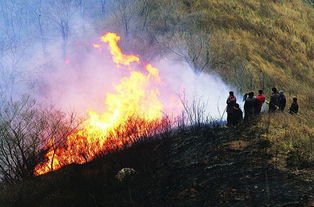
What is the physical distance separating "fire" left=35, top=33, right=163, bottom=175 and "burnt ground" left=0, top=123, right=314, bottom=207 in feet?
15.6

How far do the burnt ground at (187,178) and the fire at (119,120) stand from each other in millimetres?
4752

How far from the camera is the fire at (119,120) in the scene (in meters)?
26.3

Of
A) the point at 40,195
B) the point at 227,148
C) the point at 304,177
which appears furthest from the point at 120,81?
the point at 304,177

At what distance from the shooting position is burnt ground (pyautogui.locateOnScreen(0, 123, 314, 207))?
1288cm

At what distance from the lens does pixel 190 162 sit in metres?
16.2

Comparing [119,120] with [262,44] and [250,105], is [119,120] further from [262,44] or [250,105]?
[262,44]

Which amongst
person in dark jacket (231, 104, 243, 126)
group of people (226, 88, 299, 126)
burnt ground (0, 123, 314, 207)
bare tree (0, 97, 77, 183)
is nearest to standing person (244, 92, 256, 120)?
group of people (226, 88, 299, 126)

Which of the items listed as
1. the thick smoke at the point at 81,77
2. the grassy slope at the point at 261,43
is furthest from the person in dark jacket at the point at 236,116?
the grassy slope at the point at 261,43

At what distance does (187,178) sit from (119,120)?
17.2 meters

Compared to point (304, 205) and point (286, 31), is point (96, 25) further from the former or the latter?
point (304, 205)

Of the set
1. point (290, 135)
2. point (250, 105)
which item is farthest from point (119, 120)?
point (290, 135)

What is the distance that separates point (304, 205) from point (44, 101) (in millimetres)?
33118

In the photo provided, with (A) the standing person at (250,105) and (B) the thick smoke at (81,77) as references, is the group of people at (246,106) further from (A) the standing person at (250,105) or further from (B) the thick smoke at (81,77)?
(B) the thick smoke at (81,77)

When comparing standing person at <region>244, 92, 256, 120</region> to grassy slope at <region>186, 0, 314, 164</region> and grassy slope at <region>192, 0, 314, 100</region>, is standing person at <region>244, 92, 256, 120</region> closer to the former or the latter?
grassy slope at <region>186, 0, 314, 164</region>
